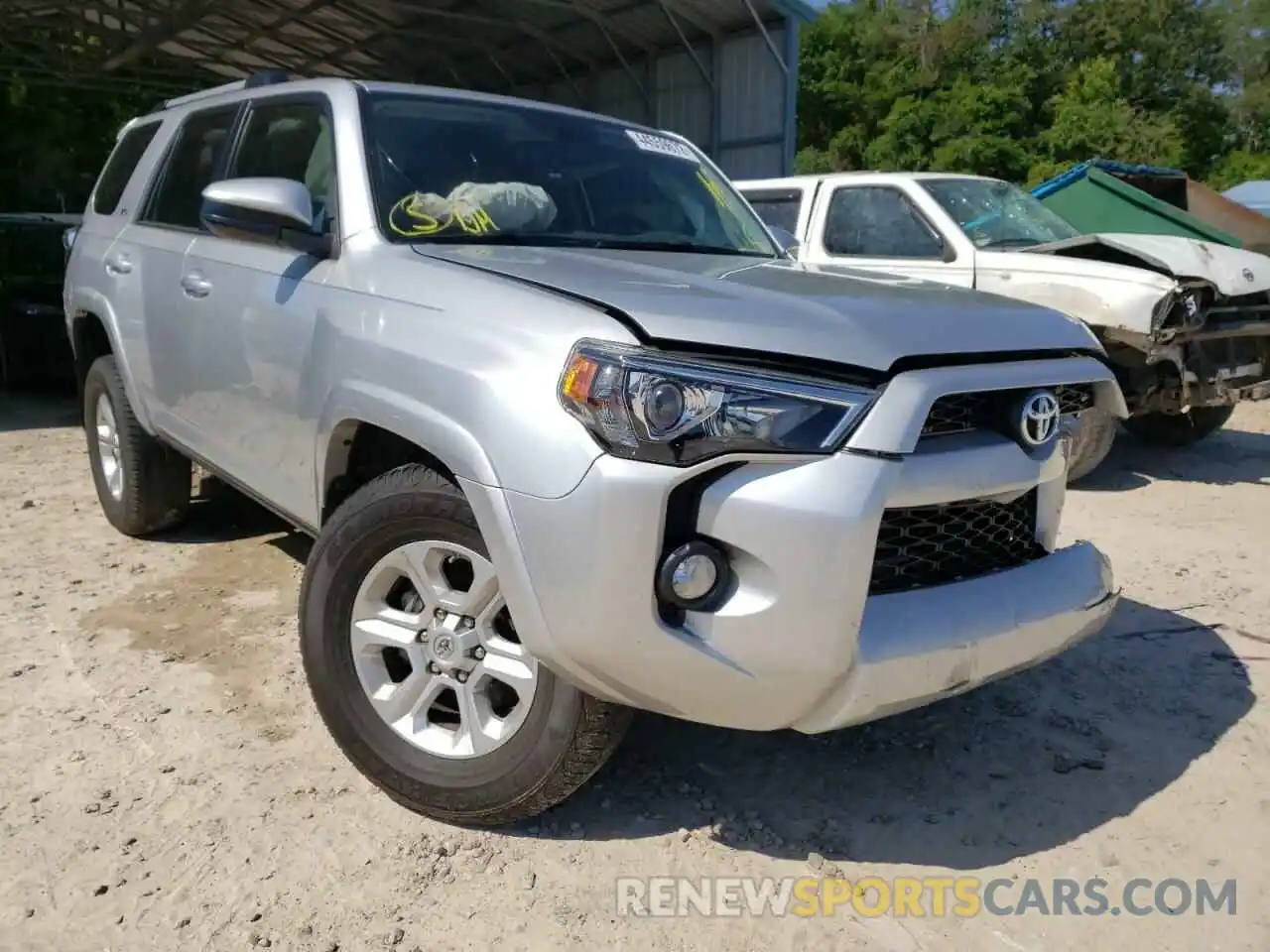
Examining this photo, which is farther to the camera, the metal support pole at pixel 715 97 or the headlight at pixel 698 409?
the metal support pole at pixel 715 97

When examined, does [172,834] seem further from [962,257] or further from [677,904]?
[962,257]

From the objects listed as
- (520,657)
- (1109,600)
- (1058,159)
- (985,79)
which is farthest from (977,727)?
(985,79)

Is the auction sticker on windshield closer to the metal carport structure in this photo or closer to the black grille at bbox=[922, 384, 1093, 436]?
the black grille at bbox=[922, 384, 1093, 436]

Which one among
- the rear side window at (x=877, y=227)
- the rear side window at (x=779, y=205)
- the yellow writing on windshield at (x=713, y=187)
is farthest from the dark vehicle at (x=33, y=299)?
the yellow writing on windshield at (x=713, y=187)

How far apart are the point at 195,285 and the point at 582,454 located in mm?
2193

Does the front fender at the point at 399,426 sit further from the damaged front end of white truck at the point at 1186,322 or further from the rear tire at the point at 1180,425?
the rear tire at the point at 1180,425

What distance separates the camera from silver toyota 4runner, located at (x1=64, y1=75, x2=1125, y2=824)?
2.05 metres

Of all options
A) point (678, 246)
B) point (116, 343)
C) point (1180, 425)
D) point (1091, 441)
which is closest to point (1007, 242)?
point (1091, 441)

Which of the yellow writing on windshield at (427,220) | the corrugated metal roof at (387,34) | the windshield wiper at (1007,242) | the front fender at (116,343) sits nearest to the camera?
the yellow writing on windshield at (427,220)

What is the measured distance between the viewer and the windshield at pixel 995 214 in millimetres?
6922

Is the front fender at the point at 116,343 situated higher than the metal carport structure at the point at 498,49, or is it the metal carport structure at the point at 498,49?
the metal carport structure at the point at 498,49

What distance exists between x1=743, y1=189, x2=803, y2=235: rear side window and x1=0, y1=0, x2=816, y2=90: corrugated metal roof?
5138 mm

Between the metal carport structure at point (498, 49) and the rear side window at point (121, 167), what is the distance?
28.4 feet

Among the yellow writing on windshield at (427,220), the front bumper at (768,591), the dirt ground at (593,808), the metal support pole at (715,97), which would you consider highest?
the metal support pole at (715,97)
